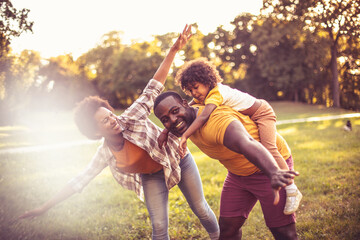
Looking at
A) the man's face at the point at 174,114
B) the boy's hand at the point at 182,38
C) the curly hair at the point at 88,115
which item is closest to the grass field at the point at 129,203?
the curly hair at the point at 88,115

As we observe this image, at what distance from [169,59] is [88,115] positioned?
1.21 metres

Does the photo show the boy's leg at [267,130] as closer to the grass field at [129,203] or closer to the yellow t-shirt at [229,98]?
the yellow t-shirt at [229,98]

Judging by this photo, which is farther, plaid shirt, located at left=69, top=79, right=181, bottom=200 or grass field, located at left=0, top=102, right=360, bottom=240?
grass field, located at left=0, top=102, right=360, bottom=240

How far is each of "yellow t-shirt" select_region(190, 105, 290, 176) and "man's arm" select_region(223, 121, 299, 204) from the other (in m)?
0.08

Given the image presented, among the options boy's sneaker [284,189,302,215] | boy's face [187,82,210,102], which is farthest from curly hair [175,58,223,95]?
boy's sneaker [284,189,302,215]

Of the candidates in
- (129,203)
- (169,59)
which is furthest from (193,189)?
(129,203)

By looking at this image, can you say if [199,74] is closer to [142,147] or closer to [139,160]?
[142,147]

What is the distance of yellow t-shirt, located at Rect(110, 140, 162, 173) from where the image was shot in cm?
310

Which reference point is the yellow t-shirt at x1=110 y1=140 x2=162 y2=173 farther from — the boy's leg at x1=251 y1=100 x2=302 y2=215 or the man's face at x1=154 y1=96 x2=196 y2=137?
the boy's leg at x1=251 y1=100 x2=302 y2=215

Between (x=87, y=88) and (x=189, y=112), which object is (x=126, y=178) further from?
(x=87, y=88)

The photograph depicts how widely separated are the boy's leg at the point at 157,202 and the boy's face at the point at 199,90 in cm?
95

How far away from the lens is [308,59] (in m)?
35.5

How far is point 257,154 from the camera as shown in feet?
6.72

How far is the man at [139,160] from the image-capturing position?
3.04m
